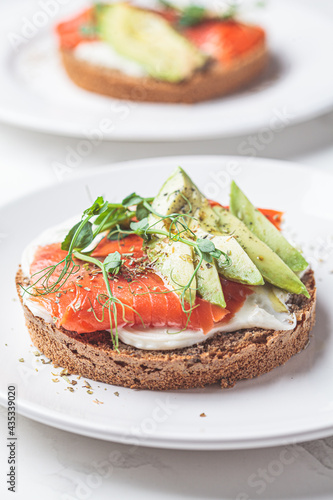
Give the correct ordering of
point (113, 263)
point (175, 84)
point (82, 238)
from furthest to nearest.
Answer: point (175, 84) → point (82, 238) → point (113, 263)

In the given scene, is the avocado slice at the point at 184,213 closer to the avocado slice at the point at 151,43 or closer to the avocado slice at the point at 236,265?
the avocado slice at the point at 236,265

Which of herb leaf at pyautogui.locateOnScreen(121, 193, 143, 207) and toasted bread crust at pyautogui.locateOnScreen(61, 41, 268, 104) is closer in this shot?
herb leaf at pyautogui.locateOnScreen(121, 193, 143, 207)

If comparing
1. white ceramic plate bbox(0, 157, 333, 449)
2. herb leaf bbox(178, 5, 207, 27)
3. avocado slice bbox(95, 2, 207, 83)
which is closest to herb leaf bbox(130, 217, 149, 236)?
white ceramic plate bbox(0, 157, 333, 449)

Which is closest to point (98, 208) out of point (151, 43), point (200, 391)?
point (200, 391)

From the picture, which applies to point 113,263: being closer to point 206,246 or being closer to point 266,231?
point 206,246

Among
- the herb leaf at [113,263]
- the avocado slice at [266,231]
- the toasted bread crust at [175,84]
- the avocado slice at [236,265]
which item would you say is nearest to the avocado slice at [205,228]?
the avocado slice at [236,265]

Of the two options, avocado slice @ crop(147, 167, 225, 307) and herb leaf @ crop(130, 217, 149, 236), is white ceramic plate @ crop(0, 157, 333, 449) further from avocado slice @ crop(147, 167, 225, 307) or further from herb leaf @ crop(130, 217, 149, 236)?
herb leaf @ crop(130, 217, 149, 236)

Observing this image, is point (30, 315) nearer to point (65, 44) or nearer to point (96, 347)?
point (96, 347)

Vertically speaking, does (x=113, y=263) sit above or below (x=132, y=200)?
below
